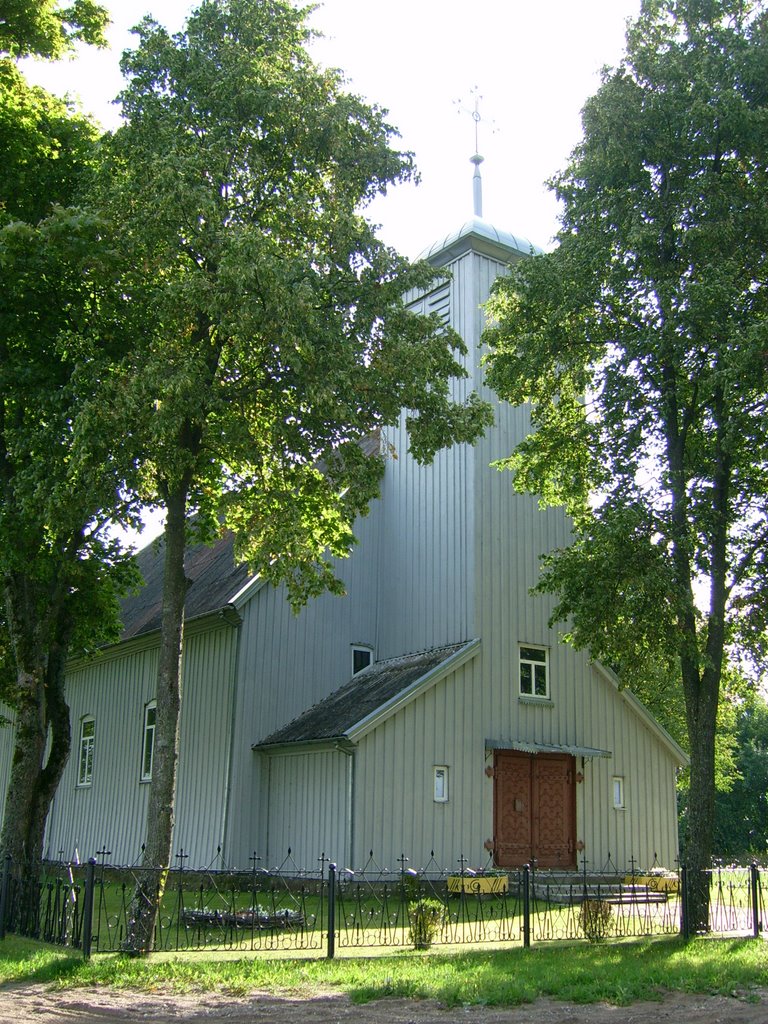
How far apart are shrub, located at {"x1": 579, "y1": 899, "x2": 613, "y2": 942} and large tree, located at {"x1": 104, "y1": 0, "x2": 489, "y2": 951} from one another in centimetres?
582

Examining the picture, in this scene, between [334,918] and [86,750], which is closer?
[334,918]

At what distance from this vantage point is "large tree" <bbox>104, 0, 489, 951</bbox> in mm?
13547

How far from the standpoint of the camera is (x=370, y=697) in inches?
854

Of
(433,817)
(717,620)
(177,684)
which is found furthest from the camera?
(433,817)

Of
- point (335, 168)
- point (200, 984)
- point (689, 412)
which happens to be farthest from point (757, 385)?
point (200, 984)

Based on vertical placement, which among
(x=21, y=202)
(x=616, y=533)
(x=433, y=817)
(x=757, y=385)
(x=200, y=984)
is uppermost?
(x=21, y=202)

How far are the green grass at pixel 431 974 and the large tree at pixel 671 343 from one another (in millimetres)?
3606

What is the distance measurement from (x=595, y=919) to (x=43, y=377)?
11.3m

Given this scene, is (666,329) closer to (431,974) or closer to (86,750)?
(431,974)

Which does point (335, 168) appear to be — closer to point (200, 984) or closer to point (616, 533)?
point (616, 533)

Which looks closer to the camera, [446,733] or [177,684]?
[177,684]

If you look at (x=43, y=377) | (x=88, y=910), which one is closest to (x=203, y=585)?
(x=43, y=377)

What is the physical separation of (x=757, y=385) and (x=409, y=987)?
10053mm

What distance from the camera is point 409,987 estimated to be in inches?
409
